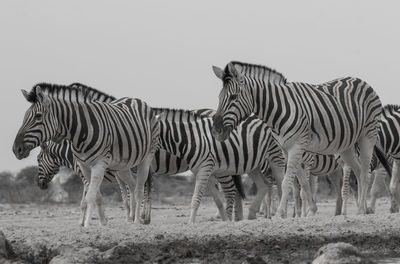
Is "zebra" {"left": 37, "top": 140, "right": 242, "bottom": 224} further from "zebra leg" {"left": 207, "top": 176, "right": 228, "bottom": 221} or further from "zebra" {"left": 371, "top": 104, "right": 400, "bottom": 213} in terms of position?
"zebra" {"left": 371, "top": 104, "right": 400, "bottom": 213}

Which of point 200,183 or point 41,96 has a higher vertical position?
point 41,96

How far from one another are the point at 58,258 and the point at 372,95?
23.1ft

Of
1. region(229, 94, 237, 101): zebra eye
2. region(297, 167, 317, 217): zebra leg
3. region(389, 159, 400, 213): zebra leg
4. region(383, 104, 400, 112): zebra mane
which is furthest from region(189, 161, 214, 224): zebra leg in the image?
region(383, 104, 400, 112): zebra mane

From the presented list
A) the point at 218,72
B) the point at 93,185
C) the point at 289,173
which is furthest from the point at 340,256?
the point at 218,72

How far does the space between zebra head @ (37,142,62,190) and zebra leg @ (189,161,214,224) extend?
3.59 meters

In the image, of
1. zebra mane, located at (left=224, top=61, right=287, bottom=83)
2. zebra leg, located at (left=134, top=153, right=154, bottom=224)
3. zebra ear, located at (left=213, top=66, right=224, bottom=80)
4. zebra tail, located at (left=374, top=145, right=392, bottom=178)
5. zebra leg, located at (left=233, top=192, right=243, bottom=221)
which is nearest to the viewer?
zebra ear, located at (left=213, top=66, right=224, bottom=80)

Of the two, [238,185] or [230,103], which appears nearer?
[230,103]

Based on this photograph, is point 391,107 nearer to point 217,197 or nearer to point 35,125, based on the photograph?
point 217,197

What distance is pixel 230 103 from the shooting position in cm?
1337

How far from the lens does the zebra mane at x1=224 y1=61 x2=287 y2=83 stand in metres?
13.9

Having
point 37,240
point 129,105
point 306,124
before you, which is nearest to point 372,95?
point 306,124

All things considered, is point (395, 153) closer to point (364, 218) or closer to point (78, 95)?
point (364, 218)

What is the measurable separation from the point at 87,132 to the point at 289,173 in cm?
296

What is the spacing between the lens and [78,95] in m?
13.4
